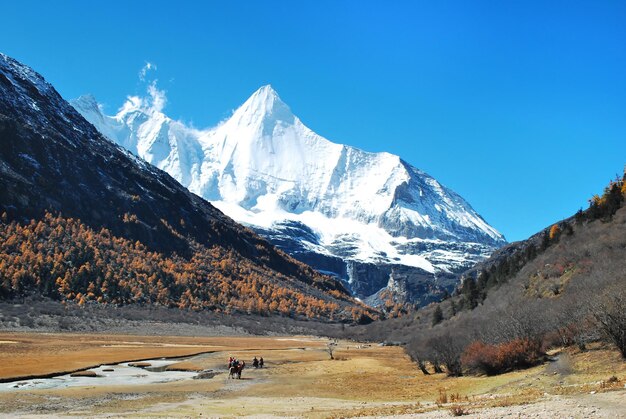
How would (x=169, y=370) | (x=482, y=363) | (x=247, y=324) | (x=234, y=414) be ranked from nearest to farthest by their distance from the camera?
(x=234, y=414) → (x=482, y=363) → (x=169, y=370) → (x=247, y=324)

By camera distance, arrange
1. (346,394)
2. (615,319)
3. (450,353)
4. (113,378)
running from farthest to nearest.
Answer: (113,378), (450,353), (346,394), (615,319)

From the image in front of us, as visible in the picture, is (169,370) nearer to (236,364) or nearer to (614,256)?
(236,364)

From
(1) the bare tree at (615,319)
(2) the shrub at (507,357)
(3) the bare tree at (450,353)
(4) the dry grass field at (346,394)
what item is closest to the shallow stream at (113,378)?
(4) the dry grass field at (346,394)

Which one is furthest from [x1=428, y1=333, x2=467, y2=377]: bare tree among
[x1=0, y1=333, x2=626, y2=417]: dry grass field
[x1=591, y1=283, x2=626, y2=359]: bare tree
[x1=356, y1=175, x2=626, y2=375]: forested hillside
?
[x1=591, y1=283, x2=626, y2=359]: bare tree

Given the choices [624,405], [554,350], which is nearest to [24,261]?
[554,350]

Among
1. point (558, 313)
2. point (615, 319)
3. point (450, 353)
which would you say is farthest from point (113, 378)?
point (615, 319)

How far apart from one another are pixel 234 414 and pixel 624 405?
18883 mm

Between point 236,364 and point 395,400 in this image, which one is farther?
point 236,364

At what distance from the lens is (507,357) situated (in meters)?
41.0

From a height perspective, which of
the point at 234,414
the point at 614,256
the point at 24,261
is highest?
the point at 24,261

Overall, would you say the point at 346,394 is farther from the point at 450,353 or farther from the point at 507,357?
the point at 450,353

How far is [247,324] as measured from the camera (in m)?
189

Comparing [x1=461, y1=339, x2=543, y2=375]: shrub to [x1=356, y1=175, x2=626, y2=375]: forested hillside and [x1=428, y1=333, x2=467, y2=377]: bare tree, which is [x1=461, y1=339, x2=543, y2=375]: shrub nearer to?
[x1=356, y1=175, x2=626, y2=375]: forested hillside

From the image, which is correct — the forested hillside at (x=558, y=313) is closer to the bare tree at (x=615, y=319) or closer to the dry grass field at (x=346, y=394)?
the bare tree at (x=615, y=319)
